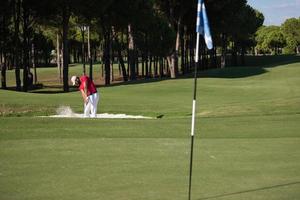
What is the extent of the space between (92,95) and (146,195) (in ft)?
43.1

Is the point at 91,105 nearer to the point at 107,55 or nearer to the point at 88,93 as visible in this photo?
the point at 88,93

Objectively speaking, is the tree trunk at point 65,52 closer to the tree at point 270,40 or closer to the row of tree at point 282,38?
the row of tree at point 282,38

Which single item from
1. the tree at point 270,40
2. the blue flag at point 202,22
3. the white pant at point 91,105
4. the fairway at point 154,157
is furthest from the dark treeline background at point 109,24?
the tree at point 270,40

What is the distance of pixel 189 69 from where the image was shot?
86.5 meters

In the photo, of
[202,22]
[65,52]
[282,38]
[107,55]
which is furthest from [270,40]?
[202,22]

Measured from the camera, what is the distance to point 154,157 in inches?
453

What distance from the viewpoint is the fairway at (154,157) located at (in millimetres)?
8648

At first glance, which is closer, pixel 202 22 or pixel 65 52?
pixel 202 22

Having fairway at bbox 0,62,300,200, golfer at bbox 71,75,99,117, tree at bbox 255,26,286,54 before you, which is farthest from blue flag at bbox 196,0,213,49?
tree at bbox 255,26,286,54

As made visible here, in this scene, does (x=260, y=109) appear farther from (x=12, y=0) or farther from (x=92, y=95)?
(x=12, y=0)

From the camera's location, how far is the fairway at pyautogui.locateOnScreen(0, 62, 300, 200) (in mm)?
8648

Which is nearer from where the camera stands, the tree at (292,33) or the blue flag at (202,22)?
the blue flag at (202,22)

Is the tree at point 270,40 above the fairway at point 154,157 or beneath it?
above

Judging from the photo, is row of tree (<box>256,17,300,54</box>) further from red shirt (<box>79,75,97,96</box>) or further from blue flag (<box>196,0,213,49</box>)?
blue flag (<box>196,0,213,49</box>)
